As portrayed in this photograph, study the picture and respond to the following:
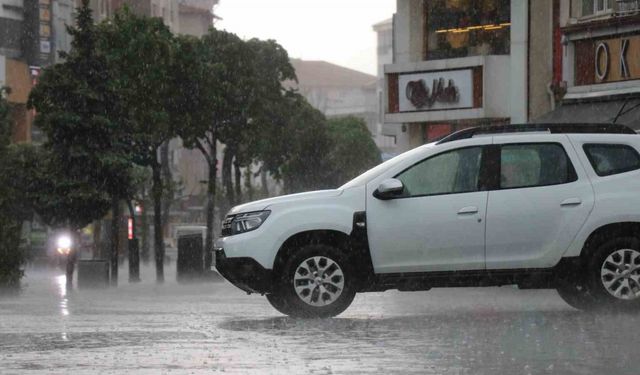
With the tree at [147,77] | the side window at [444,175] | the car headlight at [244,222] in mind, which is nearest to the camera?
the side window at [444,175]

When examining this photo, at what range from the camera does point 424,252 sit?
584 inches

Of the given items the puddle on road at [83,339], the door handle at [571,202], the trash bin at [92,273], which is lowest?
the trash bin at [92,273]

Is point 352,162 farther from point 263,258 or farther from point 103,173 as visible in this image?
point 263,258

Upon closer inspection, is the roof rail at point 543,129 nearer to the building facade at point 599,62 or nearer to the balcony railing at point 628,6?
the building facade at point 599,62

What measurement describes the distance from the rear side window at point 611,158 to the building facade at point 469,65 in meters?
17.2

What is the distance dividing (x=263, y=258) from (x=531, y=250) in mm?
2464

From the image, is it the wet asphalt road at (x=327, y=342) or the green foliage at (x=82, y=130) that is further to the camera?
the green foliage at (x=82, y=130)

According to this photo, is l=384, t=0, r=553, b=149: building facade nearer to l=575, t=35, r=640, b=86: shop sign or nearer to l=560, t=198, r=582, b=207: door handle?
l=575, t=35, r=640, b=86: shop sign

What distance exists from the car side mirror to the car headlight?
1.06 meters

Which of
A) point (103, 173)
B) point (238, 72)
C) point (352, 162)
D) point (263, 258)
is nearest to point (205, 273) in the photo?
point (103, 173)

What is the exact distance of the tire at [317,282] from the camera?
1485cm

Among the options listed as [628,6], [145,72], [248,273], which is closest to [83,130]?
[145,72]

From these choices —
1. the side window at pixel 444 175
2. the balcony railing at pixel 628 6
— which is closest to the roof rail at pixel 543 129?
the side window at pixel 444 175

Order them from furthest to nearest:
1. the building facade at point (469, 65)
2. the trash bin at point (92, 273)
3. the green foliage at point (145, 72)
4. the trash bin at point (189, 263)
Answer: the green foliage at point (145, 72) → the trash bin at point (189, 263) → the trash bin at point (92, 273) → the building facade at point (469, 65)
